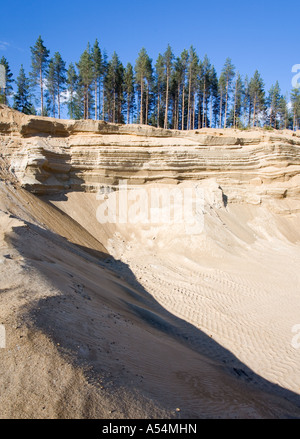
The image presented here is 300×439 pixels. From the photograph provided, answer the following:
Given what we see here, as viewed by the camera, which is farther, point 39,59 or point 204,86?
point 204,86

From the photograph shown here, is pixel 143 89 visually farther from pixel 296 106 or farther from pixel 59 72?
pixel 296 106

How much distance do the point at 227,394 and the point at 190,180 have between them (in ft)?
57.9

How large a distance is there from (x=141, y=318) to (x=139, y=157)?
14.6 meters

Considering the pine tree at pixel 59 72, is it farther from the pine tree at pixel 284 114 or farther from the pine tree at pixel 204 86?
the pine tree at pixel 284 114

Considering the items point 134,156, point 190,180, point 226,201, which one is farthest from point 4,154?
point 226,201

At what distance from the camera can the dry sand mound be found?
3.08m

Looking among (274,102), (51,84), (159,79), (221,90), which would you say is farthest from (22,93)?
(274,102)

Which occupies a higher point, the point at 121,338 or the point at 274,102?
the point at 274,102

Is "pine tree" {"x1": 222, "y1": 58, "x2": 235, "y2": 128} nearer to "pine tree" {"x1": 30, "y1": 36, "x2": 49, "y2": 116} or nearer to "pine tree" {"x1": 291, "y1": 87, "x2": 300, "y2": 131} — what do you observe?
"pine tree" {"x1": 291, "y1": 87, "x2": 300, "y2": 131}

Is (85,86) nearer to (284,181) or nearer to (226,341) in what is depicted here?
(284,181)

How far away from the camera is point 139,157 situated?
65.3ft

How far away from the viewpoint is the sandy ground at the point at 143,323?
3061mm

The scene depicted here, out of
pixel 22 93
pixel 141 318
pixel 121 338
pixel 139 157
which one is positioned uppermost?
pixel 22 93

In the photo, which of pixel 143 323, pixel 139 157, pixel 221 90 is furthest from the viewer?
pixel 221 90
